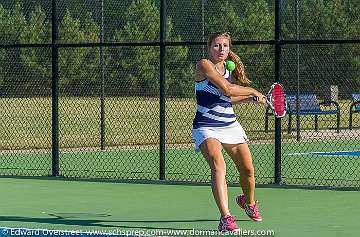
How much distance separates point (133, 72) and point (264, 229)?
25.7 m

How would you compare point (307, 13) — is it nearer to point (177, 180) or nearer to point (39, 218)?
point (177, 180)

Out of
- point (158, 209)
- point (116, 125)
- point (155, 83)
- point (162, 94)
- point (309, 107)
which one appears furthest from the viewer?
point (155, 83)

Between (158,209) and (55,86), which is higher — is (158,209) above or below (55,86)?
below

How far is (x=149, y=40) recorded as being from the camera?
3322 cm

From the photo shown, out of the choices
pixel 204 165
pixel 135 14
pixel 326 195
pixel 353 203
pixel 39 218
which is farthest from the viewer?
pixel 135 14

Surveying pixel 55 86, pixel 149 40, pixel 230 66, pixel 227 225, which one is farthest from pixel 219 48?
pixel 149 40

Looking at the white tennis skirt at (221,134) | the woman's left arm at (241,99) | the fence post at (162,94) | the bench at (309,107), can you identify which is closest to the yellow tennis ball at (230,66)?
the woman's left arm at (241,99)

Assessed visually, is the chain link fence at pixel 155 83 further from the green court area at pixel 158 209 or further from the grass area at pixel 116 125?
the green court area at pixel 158 209

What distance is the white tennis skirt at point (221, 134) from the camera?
10.7 metres

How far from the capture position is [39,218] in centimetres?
1157

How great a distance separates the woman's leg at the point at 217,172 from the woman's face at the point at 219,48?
750mm

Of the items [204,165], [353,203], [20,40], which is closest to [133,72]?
[20,40]

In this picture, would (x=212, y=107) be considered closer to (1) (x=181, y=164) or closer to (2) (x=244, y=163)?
(2) (x=244, y=163)

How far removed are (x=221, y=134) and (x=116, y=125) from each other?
68.5 ft
